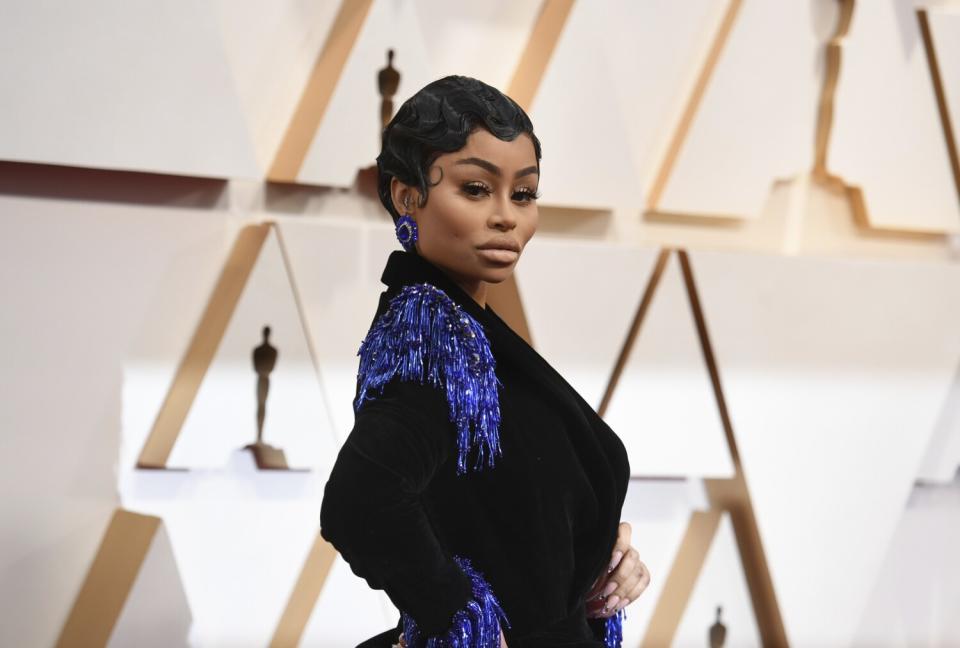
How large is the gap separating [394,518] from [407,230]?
27 centimetres

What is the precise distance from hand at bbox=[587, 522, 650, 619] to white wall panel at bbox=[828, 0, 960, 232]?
136 cm

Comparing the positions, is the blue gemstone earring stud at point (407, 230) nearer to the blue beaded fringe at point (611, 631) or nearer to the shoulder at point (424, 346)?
the shoulder at point (424, 346)

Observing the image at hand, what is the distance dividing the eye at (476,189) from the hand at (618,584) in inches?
13.3

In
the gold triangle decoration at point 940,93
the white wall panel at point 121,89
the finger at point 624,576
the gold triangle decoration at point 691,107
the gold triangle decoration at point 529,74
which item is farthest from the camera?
the gold triangle decoration at point 940,93

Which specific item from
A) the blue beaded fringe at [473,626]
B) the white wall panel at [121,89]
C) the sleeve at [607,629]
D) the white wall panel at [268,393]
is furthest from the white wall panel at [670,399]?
the blue beaded fringe at [473,626]

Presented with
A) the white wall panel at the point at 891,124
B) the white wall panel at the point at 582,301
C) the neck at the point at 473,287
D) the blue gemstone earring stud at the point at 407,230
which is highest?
the white wall panel at the point at 891,124

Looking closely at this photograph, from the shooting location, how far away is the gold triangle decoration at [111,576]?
1804 mm

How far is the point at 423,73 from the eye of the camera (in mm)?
1941

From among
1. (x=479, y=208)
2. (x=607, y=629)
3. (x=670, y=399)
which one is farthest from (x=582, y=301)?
(x=479, y=208)

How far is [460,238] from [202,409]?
1.00 m

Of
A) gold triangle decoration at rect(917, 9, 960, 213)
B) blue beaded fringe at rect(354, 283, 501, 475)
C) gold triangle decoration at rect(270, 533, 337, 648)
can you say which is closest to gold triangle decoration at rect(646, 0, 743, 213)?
gold triangle decoration at rect(917, 9, 960, 213)

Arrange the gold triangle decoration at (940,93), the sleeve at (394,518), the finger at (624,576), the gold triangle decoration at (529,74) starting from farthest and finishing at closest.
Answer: the gold triangle decoration at (940,93) < the gold triangle decoration at (529,74) < the finger at (624,576) < the sleeve at (394,518)

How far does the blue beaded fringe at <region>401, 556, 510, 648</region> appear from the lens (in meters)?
0.88

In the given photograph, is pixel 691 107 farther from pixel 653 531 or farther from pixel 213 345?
pixel 213 345
